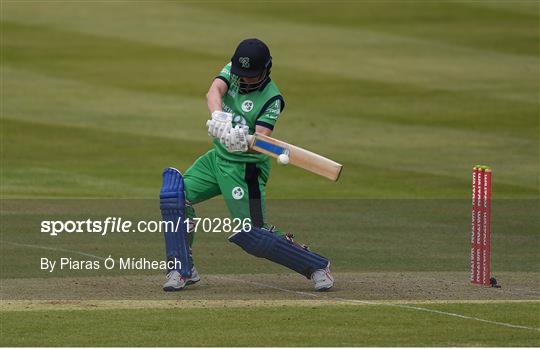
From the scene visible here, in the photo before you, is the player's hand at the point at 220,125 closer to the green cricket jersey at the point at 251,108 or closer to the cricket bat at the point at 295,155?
the cricket bat at the point at 295,155

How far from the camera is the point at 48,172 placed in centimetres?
1952

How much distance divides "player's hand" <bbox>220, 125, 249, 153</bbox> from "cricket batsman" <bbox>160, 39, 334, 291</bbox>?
Answer: 19 centimetres

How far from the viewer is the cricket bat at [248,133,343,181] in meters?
10.1

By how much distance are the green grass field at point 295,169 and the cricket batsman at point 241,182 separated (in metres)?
0.29

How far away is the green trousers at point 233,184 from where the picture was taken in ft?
34.5

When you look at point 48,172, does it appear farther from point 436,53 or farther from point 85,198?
point 436,53

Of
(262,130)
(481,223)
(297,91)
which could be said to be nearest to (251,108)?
(262,130)

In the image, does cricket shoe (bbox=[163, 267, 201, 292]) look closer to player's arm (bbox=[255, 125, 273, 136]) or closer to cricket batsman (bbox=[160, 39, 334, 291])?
cricket batsman (bbox=[160, 39, 334, 291])

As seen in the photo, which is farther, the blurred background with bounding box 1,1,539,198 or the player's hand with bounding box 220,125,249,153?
the blurred background with bounding box 1,1,539,198

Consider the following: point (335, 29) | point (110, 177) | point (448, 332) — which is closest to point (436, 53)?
point (335, 29)

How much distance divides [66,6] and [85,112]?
878cm

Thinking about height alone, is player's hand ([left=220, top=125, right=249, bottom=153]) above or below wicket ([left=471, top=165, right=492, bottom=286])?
above

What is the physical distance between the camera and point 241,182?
10.5 m
